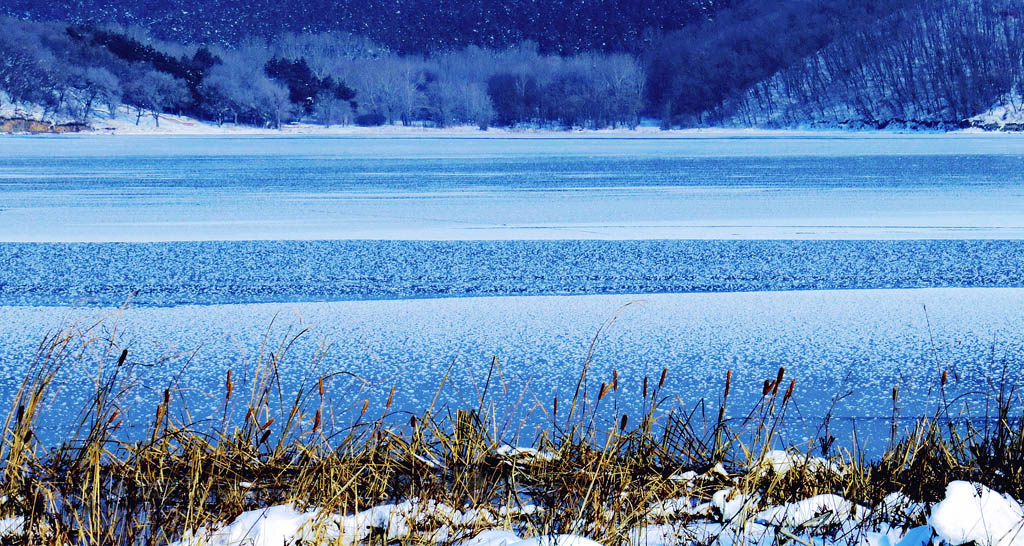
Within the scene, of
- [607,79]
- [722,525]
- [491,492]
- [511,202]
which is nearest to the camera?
[722,525]

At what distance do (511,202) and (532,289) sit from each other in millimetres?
7922

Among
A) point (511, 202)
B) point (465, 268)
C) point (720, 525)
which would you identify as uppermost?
point (511, 202)

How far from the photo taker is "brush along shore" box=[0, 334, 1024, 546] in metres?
2.97

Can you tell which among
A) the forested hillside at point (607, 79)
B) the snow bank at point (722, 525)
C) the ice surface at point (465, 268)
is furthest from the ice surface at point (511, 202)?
the forested hillside at point (607, 79)

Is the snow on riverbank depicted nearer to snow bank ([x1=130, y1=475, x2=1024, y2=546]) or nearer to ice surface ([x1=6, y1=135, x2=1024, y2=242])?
snow bank ([x1=130, y1=475, x2=1024, y2=546])

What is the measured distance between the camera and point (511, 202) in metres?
15.9

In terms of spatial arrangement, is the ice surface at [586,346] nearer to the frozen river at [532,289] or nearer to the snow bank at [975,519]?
the frozen river at [532,289]

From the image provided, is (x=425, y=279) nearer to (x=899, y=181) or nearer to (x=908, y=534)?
(x=908, y=534)

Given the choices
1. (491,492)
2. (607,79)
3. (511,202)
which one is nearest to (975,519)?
(491,492)

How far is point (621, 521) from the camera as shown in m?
3.12

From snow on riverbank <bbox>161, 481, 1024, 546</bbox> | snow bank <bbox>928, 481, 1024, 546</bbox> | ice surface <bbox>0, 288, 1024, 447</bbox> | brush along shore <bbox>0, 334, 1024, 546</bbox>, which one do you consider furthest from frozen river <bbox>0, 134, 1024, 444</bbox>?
snow bank <bbox>928, 481, 1024, 546</bbox>

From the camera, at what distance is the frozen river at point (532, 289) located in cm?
532

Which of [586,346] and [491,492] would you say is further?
[586,346]

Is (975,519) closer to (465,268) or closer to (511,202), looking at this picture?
(465,268)
